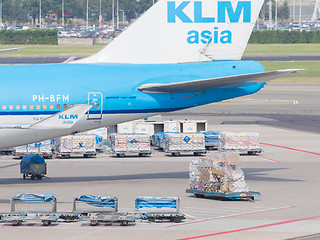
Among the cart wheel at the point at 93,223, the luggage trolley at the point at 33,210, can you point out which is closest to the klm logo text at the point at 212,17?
the luggage trolley at the point at 33,210

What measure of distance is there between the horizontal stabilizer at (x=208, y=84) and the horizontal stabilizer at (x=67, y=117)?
4.17 m

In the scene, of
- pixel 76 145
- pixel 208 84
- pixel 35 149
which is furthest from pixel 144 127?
pixel 208 84

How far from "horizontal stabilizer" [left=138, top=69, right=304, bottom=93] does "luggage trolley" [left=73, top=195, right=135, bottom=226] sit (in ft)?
32.4

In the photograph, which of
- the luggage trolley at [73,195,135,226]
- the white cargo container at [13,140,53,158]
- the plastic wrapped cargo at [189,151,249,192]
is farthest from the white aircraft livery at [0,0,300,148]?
the white cargo container at [13,140,53,158]

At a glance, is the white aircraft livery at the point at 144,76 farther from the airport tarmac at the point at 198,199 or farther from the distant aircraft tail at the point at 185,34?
the airport tarmac at the point at 198,199

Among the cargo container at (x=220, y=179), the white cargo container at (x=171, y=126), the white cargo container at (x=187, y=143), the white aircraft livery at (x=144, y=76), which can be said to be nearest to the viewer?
the cargo container at (x=220, y=179)

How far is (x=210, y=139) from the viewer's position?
55.0m

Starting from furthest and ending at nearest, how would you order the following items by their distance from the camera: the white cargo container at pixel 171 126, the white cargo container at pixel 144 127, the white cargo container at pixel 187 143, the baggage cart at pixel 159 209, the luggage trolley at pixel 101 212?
the white cargo container at pixel 171 126 → the white cargo container at pixel 144 127 → the white cargo container at pixel 187 143 → the baggage cart at pixel 159 209 → the luggage trolley at pixel 101 212

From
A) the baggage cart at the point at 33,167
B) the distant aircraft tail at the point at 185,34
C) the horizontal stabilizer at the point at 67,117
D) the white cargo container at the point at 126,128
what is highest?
the distant aircraft tail at the point at 185,34

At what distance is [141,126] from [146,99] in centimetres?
1797

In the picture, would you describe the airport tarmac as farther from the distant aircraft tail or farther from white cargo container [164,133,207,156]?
the distant aircraft tail

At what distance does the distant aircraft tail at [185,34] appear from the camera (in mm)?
41969

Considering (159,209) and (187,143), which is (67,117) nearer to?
(159,209)

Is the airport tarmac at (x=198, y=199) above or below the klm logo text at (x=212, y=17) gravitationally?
below
